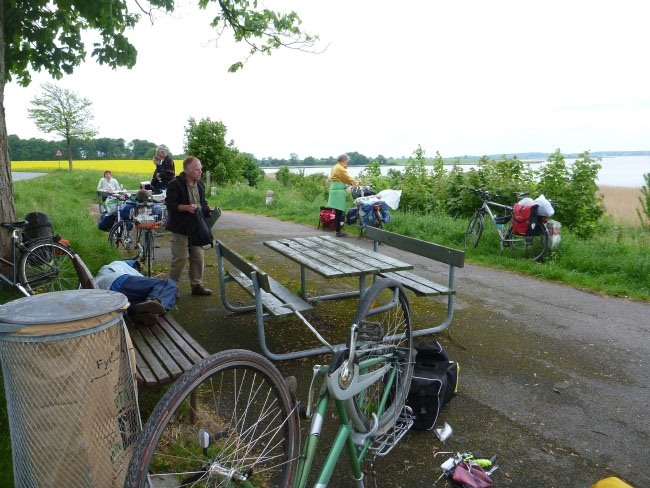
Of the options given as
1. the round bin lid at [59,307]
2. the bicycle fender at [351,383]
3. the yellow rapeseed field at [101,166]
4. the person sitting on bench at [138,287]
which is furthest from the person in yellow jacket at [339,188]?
the yellow rapeseed field at [101,166]

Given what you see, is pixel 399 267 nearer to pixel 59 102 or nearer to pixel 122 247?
pixel 122 247

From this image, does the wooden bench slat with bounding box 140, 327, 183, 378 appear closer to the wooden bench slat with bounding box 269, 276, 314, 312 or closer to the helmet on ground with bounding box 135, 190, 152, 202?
the wooden bench slat with bounding box 269, 276, 314, 312

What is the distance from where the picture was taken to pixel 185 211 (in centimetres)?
565

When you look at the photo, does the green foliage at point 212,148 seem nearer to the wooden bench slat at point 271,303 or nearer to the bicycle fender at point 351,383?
the wooden bench slat at point 271,303

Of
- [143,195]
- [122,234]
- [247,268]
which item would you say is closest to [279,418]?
[247,268]

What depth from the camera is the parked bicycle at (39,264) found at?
5.45m

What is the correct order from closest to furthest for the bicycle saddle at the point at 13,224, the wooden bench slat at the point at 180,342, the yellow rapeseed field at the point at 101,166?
1. the wooden bench slat at the point at 180,342
2. the bicycle saddle at the point at 13,224
3. the yellow rapeseed field at the point at 101,166


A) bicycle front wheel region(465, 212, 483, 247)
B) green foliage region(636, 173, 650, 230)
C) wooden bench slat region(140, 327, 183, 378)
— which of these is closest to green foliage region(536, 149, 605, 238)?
green foliage region(636, 173, 650, 230)

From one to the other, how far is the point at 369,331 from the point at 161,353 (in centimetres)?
141

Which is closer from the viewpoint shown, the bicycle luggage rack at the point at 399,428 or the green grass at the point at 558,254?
the bicycle luggage rack at the point at 399,428

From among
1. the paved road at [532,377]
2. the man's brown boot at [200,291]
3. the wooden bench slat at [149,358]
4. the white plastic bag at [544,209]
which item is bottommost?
the paved road at [532,377]

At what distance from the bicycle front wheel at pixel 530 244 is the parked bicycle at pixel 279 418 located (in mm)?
5732

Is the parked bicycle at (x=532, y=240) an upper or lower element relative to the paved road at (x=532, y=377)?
upper

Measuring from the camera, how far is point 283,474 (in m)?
2.03
